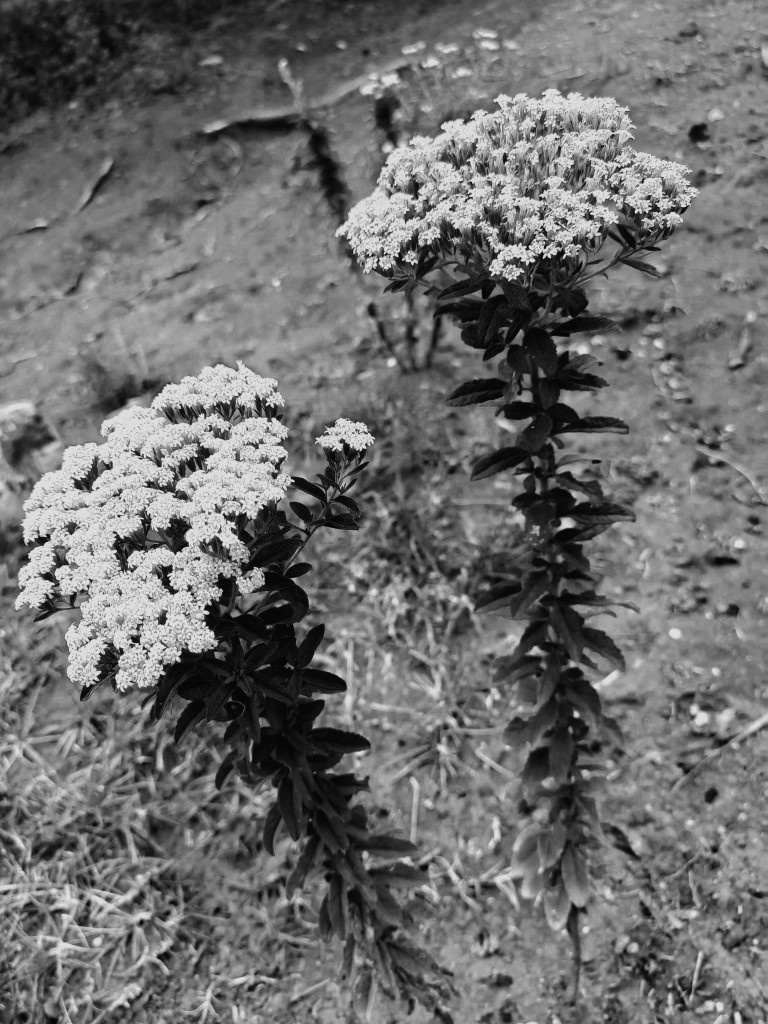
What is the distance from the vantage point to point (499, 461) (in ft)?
8.21

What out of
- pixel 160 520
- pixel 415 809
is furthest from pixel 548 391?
pixel 415 809

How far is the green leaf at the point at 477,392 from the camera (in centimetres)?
240

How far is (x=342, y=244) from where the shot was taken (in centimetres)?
500

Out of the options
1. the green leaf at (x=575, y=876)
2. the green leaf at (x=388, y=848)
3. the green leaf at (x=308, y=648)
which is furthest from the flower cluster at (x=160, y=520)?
the green leaf at (x=575, y=876)

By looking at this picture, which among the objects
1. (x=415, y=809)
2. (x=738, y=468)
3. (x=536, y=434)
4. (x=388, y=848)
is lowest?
(x=415, y=809)

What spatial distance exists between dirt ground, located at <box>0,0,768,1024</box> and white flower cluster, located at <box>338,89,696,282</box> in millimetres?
2162

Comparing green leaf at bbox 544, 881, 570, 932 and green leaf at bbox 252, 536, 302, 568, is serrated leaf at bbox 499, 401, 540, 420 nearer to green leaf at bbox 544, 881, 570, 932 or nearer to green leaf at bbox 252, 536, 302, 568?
green leaf at bbox 252, 536, 302, 568

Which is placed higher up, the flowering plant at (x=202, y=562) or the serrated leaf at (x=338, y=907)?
A: the flowering plant at (x=202, y=562)

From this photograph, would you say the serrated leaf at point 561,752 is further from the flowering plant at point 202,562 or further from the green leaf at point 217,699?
the green leaf at point 217,699

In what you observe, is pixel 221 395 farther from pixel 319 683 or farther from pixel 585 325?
pixel 585 325

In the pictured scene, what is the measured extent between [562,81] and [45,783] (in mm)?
5729

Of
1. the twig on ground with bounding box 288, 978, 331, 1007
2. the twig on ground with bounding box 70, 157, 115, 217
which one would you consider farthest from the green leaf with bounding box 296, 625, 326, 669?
the twig on ground with bounding box 70, 157, 115, 217

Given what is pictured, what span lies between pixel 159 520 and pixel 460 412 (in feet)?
9.87

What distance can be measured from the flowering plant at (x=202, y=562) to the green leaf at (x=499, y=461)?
561 mm
